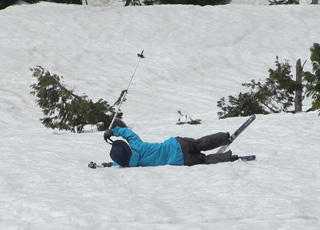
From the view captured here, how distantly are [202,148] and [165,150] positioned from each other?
50cm

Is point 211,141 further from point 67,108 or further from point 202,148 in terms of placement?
point 67,108

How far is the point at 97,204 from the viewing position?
559 cm

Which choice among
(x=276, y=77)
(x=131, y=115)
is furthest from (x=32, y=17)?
(x=276, y=77)

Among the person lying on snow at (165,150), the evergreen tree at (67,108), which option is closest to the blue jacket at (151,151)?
the person lying on snow at (165,150)

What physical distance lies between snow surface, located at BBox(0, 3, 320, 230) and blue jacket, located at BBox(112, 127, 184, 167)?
21cm

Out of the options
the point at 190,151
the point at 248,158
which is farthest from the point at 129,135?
the point at 248,158

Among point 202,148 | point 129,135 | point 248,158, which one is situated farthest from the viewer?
point 248,158

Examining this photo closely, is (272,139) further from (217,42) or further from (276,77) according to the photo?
(217,42)

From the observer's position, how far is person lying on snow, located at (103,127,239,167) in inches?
295

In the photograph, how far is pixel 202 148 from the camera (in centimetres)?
761

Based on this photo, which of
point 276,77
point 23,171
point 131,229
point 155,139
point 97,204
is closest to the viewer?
point 131,229

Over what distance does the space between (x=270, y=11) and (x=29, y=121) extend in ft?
69.0

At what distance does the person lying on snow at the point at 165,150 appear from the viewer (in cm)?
749

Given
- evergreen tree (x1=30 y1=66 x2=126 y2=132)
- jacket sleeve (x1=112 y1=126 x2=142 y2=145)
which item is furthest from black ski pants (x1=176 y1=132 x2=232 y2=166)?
evergreen tree (x1=30 y1=66 x2=126 y2=132)
